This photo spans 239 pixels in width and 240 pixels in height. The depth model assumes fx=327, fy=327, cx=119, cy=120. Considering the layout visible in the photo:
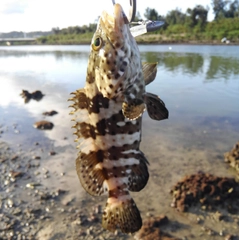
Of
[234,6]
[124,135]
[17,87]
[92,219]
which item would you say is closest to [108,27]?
[124,135]

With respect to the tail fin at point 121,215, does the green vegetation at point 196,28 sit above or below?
below

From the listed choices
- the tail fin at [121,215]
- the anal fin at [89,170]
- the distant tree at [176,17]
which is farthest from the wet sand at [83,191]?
the distant tree at [176,17]

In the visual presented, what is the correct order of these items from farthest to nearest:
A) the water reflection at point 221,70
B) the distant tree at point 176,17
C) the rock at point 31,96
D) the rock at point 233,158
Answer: the distant tree at point 176,17, the water reflection at point 221,70, the rock at point 31,96, the rock at point 233,158

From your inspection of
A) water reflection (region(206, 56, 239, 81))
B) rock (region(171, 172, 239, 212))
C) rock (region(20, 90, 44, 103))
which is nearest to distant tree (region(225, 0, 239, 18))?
water reflection (region(206, 56, 239, 81))

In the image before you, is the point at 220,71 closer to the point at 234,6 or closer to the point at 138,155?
the point at 138,155

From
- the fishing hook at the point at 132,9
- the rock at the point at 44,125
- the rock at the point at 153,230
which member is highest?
the fishing hook at the point at 132,9

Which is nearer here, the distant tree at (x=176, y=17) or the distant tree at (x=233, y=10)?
the distant tree at (x=176, y=17)

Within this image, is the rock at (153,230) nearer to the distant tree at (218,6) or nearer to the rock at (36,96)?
the rock at (36,96)
